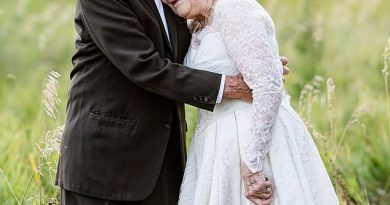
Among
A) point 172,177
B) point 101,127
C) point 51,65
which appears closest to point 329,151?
point 172,177

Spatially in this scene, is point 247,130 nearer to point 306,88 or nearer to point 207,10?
point 207,10

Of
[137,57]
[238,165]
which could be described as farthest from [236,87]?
[137,57]

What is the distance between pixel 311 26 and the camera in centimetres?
787

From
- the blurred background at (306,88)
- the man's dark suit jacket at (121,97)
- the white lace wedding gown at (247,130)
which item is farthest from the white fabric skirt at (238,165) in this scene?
the blurred background at (306,88)

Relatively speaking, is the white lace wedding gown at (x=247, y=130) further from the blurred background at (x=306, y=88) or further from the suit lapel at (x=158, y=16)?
the blurred background at (x=306, y=88)

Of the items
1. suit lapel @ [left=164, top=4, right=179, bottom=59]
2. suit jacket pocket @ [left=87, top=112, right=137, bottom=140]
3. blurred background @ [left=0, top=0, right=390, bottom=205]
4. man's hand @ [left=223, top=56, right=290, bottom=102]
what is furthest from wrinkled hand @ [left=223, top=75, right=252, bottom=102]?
blurred background @ [left=0, top=0, right=390, bottom=205]

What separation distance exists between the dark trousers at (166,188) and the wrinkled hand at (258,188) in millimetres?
408

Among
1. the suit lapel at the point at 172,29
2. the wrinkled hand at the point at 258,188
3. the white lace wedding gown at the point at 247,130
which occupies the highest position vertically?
the suit lapel at the point at 172,29

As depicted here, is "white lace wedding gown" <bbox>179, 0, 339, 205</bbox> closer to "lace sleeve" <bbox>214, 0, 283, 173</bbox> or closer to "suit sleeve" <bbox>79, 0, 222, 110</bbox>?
"lace sleeve" <bbox>214, 0, 283, 173</bbox>

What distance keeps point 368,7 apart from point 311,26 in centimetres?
273

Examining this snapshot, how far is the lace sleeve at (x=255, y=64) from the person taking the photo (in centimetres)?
409

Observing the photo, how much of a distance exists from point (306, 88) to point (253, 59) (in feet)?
7.14

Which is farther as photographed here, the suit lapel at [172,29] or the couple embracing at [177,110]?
the suit lapel at [172,29]

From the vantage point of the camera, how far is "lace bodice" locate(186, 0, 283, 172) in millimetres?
4090
